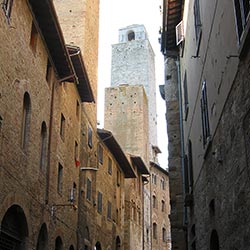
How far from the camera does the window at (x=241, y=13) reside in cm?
634

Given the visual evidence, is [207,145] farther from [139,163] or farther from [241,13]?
[139,163]

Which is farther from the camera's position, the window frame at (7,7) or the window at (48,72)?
the window at (48,72)

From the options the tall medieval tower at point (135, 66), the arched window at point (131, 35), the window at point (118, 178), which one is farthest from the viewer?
the arched window at point (131, 35)

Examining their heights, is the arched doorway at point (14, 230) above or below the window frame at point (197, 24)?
below

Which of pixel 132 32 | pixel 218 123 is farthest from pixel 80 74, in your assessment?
pixel 132 32

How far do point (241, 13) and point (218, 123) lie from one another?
2.46m

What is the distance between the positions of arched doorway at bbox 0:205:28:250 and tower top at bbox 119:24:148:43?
60.6 metres

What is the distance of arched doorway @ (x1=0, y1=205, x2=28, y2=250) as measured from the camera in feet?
38.5

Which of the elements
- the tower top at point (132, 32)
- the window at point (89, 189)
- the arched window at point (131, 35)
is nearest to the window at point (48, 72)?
the window at point (89, 189)

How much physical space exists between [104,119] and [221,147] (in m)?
35.2

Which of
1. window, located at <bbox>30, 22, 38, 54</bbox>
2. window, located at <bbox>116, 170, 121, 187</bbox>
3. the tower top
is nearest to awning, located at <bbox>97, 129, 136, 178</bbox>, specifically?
window, located at <bbox>116, 170, 121, 187</bbox>

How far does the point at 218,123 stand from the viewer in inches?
336

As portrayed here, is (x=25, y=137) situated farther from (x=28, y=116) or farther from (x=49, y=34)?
(x=49, y=34)

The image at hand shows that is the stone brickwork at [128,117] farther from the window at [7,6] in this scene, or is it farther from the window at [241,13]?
the window at [241,13]
